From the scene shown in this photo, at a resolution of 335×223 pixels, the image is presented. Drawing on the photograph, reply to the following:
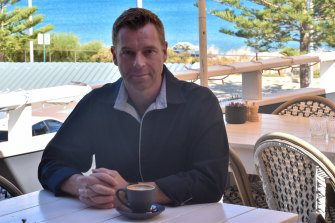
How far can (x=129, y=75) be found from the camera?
1.23 metres

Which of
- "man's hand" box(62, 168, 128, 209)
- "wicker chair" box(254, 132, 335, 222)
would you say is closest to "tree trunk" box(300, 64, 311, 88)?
"wicker chair" box(254, 132, 335, 222)

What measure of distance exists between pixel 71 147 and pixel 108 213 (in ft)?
1.11

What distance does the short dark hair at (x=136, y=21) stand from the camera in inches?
47.7

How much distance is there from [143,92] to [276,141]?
42 cm

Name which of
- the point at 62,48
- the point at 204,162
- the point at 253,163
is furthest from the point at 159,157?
the point at 62,48

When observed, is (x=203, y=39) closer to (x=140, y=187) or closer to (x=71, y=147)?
(x=71, y=147)

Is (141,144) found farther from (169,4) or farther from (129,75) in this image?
(169,4)

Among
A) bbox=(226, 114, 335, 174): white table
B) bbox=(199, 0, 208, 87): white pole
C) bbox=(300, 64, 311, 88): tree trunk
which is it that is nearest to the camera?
bbox=(226, 114, 335, 174): white table

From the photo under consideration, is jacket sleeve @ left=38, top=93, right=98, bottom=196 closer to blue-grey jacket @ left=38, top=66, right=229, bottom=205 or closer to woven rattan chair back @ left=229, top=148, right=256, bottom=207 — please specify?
blue-grey jacket @ left=38, top=66, right=229, bottom=205

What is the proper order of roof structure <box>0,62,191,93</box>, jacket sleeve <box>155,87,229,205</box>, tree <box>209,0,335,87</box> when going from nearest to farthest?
1. jacket sleeve <box>155,87,229,205</box>
2. tree <box>209,0,335,87</box>
3. roof structure <box>0,62,191,93</box>

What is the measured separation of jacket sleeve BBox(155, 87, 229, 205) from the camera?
43.6 inches

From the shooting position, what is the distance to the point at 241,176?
169 cm

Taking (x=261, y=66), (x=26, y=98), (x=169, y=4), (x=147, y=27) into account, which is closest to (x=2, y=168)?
(x=26, y=98)

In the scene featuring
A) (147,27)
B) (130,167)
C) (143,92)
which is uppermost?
(147,27)
